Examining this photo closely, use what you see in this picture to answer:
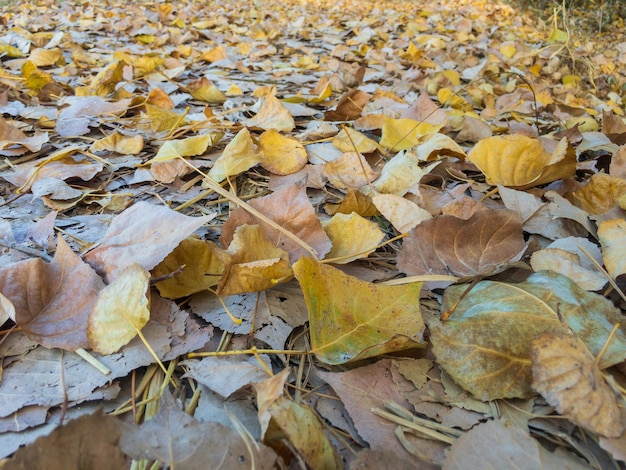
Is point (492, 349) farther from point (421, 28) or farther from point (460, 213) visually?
point (421, 28)

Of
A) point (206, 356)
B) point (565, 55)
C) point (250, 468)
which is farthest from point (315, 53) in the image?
point (250, 468)

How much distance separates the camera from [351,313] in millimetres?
551

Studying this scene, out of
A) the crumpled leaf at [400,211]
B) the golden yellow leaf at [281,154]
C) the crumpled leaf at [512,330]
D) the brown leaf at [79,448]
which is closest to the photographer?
the brown leaf at [79,448]

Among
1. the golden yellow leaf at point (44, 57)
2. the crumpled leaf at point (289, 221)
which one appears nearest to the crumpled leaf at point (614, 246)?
the crumpled leaf at point (289, 221)

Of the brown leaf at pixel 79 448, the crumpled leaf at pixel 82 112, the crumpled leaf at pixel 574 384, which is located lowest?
the crumpled leaf at pixel 82 112

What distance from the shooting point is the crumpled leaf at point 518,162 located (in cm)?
83

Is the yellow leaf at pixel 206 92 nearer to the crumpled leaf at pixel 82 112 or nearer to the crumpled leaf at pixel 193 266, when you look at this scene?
the crumpled leaf at pixel 82 112

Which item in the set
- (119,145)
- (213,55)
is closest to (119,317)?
(119,145)

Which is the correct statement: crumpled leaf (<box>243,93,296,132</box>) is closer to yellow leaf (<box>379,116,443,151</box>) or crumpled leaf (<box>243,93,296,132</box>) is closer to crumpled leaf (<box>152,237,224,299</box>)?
yellow leaf (<box>379,116,443,151</box>)

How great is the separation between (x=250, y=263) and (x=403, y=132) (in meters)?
0.63

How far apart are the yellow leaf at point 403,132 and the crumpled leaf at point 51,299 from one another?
2.34ft

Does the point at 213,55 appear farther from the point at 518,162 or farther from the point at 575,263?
the point at 575,263

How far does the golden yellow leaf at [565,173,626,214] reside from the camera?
2.54 feet

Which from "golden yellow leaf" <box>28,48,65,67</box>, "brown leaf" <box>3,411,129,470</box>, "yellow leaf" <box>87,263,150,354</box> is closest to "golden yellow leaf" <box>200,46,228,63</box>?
"golden yellow leaf" <box>28,48,65,67</box>
